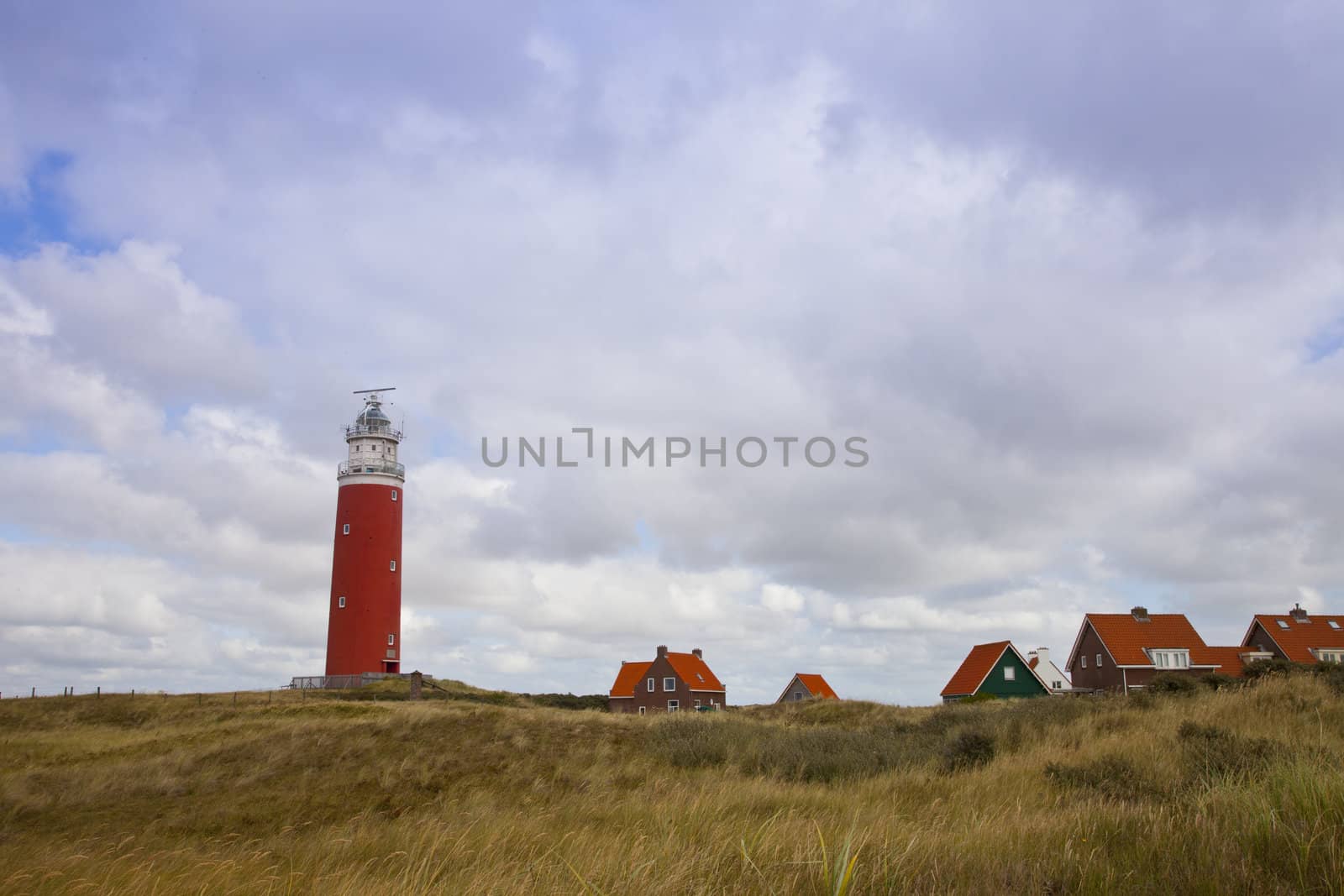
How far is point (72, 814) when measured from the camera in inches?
664

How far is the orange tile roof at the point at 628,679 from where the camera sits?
195ft

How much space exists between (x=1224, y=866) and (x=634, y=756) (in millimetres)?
15260

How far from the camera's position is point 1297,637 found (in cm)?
5031

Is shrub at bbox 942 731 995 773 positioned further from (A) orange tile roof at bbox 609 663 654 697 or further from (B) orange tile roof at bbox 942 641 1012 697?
(A) orange tile roof at bbox 609 663 654 697

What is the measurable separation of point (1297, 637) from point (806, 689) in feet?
89.9

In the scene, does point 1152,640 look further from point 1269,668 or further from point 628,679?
point 628,679

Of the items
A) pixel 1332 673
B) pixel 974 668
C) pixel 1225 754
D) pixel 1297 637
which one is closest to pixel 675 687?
pixel 974 668

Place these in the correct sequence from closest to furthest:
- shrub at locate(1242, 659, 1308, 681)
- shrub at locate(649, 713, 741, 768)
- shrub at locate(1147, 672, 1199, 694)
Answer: shrub at locate(649, 713, 741, 768) → shrub at locate(1147, 672, 1199, 694) → shrub at locate(1242, 659, 1308, 681)

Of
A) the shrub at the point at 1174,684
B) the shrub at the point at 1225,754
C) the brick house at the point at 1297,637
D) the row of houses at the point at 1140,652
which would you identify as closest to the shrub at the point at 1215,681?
the shrub at the point at 1174,684

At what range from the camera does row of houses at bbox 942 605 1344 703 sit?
47.9 m

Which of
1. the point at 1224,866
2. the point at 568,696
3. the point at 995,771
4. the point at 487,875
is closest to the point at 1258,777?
the point at 995,771

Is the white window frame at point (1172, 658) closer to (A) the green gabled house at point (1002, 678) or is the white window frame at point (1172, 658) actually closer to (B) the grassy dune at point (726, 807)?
(A) the green gabled house at point (1002, 678)

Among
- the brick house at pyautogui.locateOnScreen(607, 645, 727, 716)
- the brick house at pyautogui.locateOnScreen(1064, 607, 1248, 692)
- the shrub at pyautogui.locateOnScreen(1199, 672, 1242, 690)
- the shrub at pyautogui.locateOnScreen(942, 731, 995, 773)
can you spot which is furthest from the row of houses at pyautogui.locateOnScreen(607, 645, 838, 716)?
the shrub at pyautogui.locateOnScreen(942, 731, 995, 773)

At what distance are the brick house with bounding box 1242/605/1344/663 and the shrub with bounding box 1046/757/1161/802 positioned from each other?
155 feet
